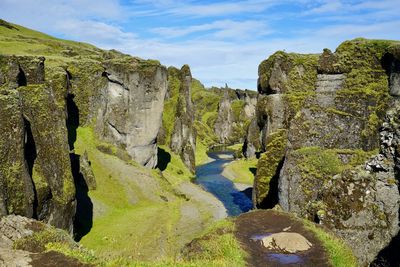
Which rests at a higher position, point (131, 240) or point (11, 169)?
point (11, 169)

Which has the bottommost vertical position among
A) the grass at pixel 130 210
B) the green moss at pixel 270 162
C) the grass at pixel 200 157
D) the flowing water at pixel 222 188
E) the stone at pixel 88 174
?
the grass at pixel 200 157

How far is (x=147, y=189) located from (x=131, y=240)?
2531cm

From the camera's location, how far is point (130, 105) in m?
89.2

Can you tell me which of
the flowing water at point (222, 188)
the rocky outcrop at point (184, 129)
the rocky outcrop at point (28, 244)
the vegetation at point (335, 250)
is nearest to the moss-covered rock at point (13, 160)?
the rocky outcrop at point (28, 244)

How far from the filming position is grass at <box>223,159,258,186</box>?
103m

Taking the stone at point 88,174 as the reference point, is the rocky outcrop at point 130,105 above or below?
above

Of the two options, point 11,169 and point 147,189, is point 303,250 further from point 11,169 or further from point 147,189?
point 147,189

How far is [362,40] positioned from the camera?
1929 inches

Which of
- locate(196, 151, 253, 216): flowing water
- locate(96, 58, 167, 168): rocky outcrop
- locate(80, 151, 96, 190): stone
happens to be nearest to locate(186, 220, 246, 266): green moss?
locate(80, 151, 96, 190): stone

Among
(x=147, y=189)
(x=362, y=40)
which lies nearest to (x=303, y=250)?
(x=362, y=40)

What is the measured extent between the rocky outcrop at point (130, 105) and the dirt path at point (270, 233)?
63.8 m

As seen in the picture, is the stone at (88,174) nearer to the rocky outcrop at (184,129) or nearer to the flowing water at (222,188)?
the flowing water at (222,188)

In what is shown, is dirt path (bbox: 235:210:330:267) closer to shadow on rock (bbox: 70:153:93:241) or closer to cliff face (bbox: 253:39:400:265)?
cliff face (bbox: 253:39:400:265)

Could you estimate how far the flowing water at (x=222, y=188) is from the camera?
76838mm
